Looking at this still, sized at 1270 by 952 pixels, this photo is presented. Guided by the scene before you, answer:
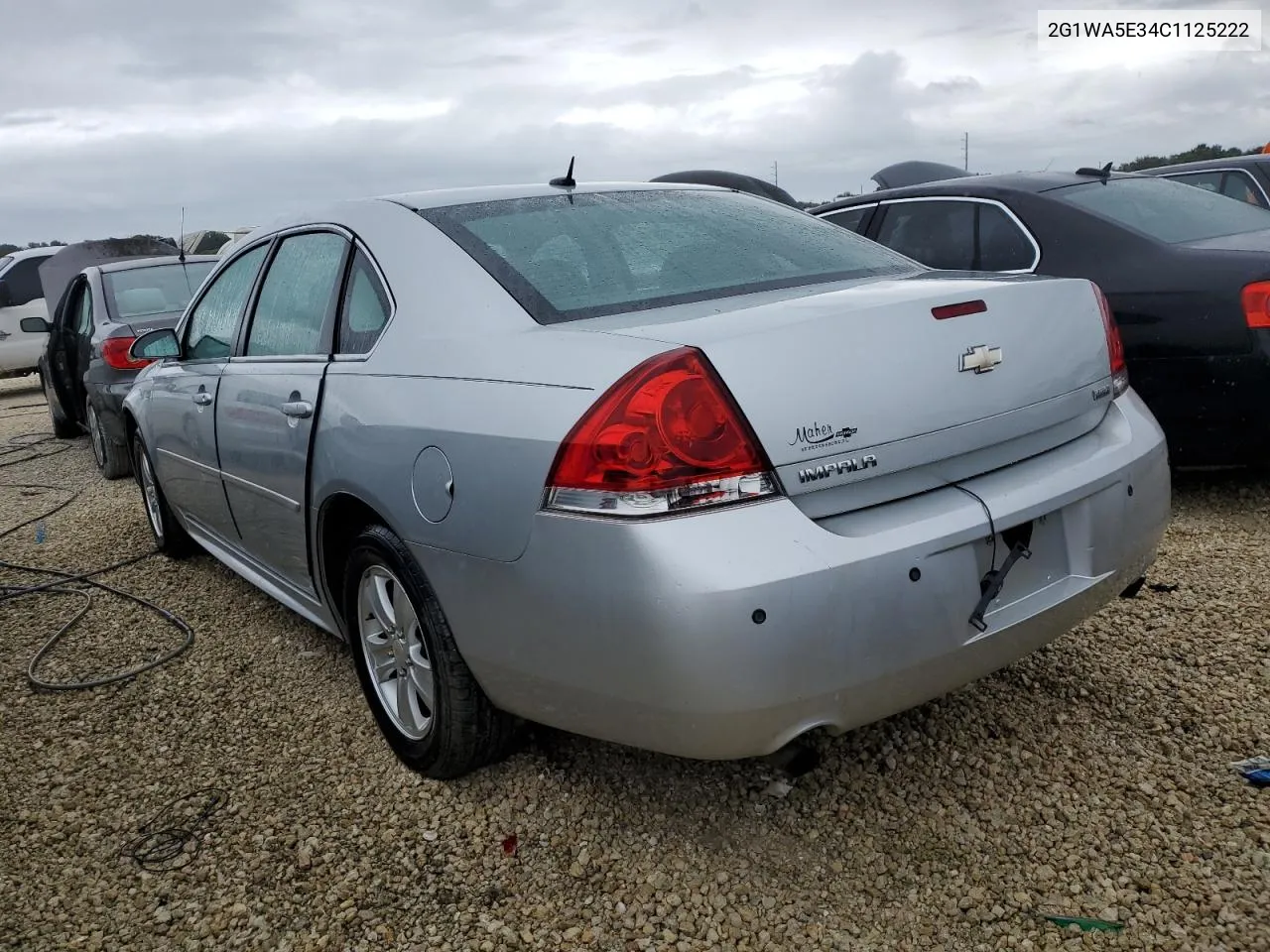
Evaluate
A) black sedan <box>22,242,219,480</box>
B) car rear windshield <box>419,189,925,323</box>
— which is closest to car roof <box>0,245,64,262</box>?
black sedan <box>22,242,219,480</box>

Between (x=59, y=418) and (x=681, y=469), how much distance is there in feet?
30.3

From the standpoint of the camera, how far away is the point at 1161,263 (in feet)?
14.6

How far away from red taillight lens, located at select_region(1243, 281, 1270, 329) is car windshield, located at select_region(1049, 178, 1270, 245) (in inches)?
18.7

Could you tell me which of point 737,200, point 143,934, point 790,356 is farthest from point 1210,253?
point 143,934

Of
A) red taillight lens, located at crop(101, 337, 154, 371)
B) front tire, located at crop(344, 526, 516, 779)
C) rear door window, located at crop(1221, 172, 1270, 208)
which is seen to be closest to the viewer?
front tire, located at crop(344, 526, 516, 779)

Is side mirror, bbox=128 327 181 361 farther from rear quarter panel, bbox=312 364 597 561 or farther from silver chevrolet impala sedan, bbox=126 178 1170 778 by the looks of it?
rear quarter panel, bbox=312 364 597 561

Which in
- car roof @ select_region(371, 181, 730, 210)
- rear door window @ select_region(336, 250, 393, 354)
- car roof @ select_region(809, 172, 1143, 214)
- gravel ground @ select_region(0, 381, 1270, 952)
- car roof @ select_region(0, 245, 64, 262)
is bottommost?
gravel ground @ select_region(0, 381, 1270, 952)

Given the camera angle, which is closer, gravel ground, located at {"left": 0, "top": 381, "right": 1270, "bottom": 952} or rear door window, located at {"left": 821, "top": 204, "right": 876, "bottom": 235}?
gravel ground, located at {"left": 0, "top": 381, "right": 1270, "bottom": 952}

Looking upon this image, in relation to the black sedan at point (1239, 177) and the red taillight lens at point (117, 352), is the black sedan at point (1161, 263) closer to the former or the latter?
the black sedan at point (1239, 177)

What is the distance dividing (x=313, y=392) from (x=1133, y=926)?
2.31 metres

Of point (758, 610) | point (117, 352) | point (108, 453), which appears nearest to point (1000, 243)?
point (758, 610)

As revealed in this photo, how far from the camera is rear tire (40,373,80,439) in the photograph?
9.40 metres

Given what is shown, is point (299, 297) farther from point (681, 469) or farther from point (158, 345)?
point (681, 469)

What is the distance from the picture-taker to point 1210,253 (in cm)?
438
